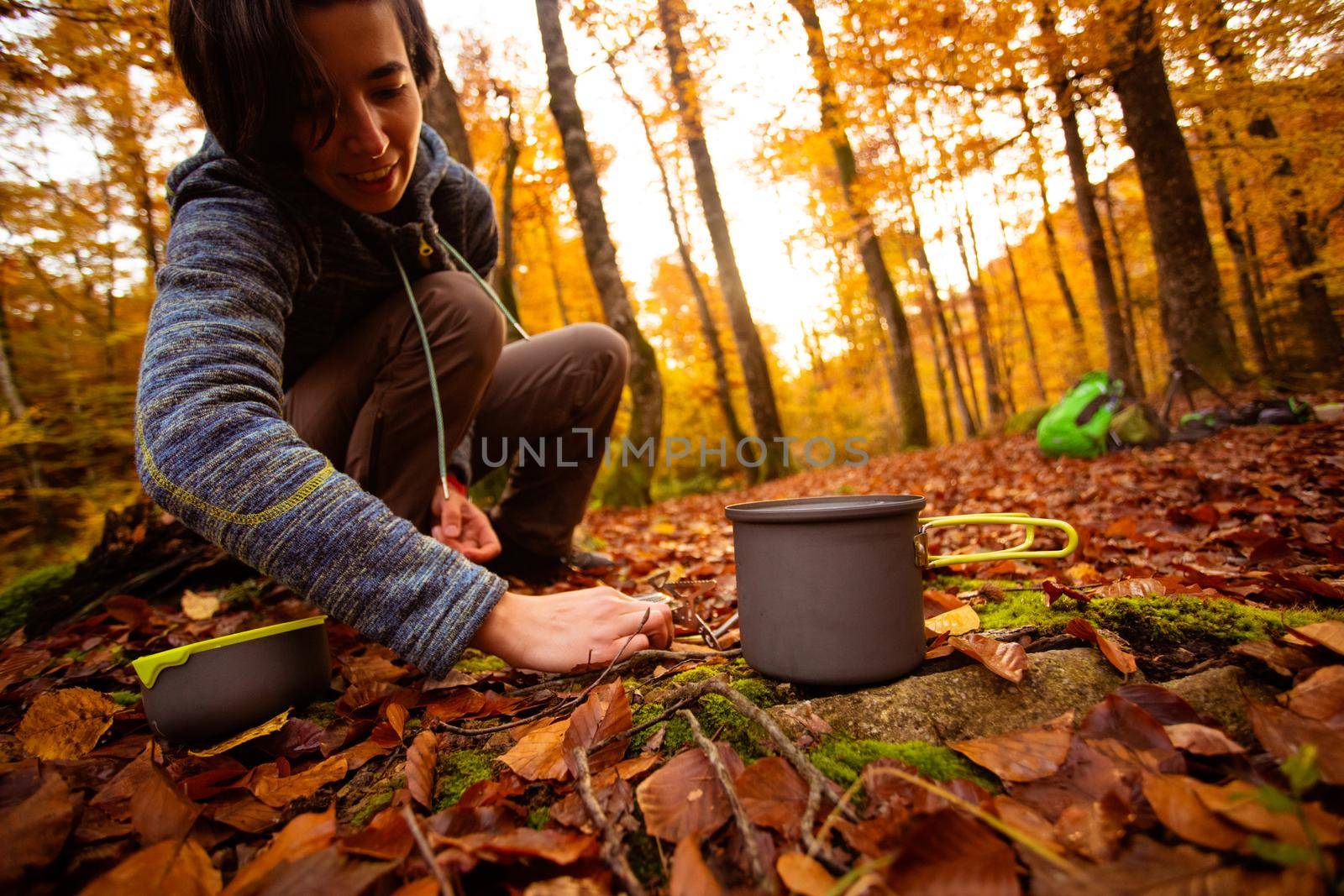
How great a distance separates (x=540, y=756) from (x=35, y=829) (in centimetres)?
54

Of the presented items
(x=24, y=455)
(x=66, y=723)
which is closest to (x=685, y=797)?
(x=66, y=723)

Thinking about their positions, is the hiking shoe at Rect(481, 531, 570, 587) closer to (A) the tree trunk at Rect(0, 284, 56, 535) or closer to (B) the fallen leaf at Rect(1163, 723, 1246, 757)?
(B) the fallen leaf at Rect(1163, 723, 1246, 757)

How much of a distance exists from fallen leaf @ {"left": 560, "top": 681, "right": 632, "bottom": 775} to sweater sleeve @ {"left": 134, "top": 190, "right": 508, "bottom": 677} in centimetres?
26

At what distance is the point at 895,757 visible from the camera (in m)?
0.78

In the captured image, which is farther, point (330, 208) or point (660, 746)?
point (330, 208)

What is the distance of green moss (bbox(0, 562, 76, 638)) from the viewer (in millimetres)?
1956

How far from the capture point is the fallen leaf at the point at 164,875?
588 mm

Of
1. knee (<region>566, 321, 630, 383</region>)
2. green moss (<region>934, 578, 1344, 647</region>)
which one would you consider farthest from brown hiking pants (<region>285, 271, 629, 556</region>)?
green moss (<region>934, 578, 1344, 647</region>)

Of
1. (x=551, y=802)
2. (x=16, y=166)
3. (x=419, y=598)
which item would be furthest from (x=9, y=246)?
(x=551, y=802)

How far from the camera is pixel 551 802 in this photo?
799mm

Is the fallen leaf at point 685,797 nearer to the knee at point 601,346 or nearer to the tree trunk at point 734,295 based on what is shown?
the knee at point 601,346

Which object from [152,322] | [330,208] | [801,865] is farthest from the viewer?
[330,208]

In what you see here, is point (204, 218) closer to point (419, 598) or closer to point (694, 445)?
point (419, 598)

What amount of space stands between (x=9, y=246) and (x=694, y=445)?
893 cm
